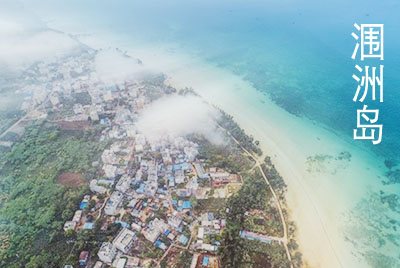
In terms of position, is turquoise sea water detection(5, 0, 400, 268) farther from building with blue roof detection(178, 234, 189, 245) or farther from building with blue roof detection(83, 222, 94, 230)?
building with blue roof detection(83, 222, 94, 230)

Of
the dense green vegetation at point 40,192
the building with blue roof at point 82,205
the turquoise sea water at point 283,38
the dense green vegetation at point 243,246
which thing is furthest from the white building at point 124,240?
the turquoise sea water at point 283,38

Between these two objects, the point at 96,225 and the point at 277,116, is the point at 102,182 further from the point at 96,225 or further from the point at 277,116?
the point at 277,116

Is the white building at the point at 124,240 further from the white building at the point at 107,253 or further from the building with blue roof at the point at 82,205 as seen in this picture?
the building with blue roof at the point at 82,205

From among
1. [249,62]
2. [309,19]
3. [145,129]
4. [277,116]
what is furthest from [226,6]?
[145,129]

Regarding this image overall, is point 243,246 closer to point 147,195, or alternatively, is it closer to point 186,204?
point 186,204

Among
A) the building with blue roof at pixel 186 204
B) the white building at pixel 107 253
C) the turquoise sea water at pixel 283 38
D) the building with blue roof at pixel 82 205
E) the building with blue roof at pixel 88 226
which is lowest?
the white building at pixel 107 253

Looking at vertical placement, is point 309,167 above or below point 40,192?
below

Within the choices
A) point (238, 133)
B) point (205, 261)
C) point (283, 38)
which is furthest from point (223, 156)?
point (283, 38)
